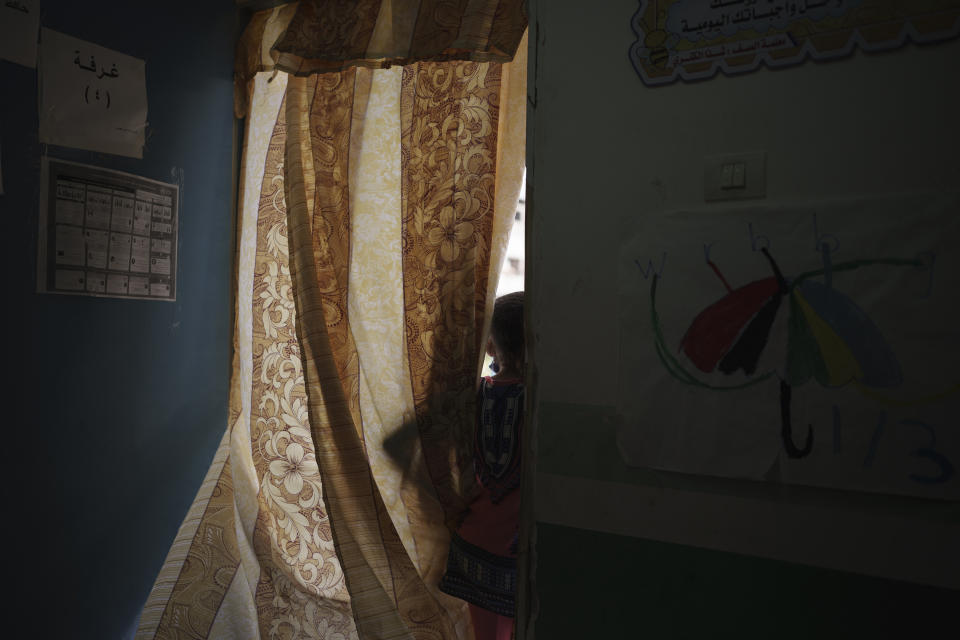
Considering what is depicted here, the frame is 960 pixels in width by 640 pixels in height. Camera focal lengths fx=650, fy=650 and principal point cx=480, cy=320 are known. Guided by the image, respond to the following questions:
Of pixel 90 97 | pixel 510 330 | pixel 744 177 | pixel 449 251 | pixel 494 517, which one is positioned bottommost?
pixel 494 517

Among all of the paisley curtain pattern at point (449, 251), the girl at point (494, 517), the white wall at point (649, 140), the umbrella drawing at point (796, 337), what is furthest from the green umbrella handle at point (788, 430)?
the paisley curtain pattern at point (449, 251)

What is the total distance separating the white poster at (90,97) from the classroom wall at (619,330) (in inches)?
41.4

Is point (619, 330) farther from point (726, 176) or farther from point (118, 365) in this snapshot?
point (118, 365)

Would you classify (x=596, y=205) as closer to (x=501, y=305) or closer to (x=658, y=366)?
(x=658, y=366)

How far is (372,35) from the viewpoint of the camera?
1.67m

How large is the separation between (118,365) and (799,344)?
1579 mm

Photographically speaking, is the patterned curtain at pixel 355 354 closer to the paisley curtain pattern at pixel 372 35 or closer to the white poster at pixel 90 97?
the paisley curtain pattern at pixel 372 35

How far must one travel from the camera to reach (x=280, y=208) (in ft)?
6.08

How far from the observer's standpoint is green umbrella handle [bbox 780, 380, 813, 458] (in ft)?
3.50

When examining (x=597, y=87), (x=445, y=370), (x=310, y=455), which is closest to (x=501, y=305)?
(x=445, y=370)

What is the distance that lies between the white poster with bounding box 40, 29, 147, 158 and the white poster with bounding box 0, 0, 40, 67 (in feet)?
0.08

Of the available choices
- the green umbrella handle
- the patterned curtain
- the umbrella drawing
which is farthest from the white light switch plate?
the patterned curtain

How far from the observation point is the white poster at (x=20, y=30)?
140 centimetres

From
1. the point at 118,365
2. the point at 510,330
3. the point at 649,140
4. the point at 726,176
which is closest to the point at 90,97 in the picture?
the point at 118,365
